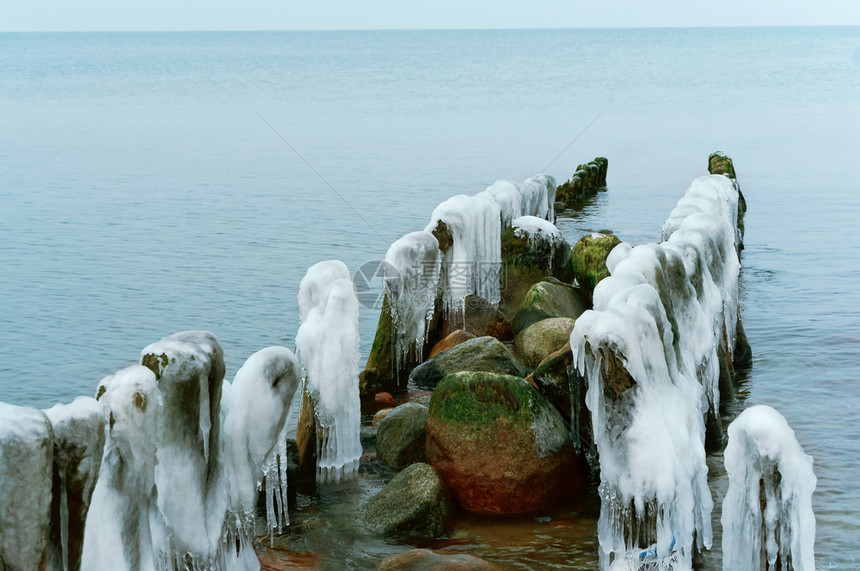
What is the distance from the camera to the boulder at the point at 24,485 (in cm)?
455

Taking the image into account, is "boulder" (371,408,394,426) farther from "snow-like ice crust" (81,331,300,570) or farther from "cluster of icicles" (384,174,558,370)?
"snow-like ice crust" (81,331,300,570)

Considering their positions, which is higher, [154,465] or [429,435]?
[154,465]

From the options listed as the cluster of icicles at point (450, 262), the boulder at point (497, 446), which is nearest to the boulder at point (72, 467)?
the boulder at point (497, 446)

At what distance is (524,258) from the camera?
14.5m

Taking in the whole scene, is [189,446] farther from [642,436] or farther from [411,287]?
[411,287]

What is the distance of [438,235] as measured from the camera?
43.2ft

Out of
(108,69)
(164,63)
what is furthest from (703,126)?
(164,63)

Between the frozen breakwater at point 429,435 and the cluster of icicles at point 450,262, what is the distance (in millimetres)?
49

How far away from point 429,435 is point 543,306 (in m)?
Answer: 4.14

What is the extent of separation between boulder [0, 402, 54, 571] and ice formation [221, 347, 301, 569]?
2.16m

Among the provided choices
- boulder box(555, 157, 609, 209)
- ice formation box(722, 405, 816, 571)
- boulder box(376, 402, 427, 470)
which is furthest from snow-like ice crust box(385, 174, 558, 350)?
boulder box(555, 157, 609, 209)

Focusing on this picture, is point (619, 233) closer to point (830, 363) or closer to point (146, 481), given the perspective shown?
point (830, 363)

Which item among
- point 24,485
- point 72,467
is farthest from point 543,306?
point 24,485

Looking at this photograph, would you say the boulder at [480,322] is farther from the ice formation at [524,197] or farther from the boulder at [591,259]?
the ice formation at [524,197]
